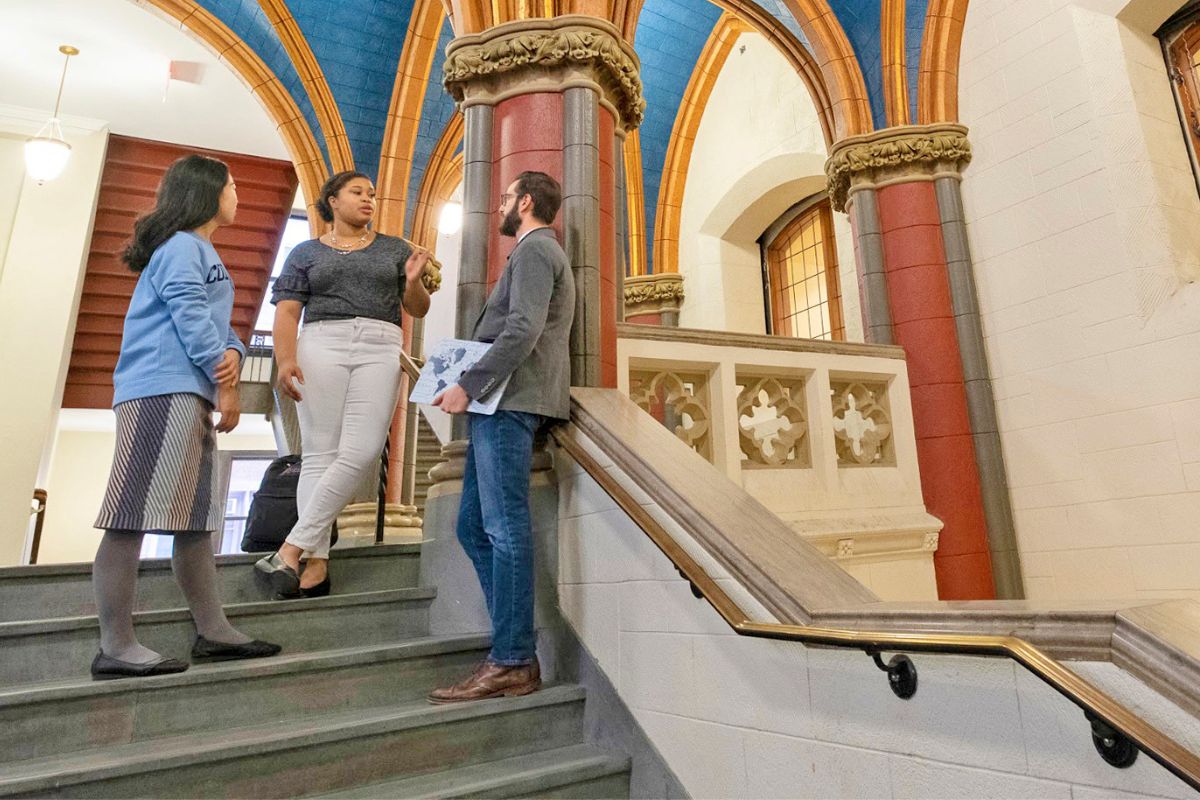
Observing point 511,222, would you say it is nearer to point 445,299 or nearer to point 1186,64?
point 1186,64

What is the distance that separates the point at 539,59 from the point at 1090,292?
10.4 feet

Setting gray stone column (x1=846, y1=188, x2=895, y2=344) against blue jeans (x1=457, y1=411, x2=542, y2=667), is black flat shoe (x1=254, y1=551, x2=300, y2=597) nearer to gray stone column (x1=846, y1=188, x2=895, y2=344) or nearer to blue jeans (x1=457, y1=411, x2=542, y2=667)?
blue jeans (x1=457, y1=411, x2=542, y2=667)

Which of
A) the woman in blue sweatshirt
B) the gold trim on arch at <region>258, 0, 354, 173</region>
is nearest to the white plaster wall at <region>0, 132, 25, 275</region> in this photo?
the gold trim on arch at <region>258, 0, 354, 173</region>

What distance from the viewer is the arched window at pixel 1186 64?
432 centimetres

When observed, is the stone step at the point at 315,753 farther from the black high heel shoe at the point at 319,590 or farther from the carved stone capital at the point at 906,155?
the carved stone capital at the point at 906,155

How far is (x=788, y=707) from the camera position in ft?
5.01

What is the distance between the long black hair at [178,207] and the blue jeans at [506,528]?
0.93 meters

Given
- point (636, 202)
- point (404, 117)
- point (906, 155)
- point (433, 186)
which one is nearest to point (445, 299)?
point (433, 186)

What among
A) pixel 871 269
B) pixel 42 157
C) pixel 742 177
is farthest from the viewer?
pixel 742 177

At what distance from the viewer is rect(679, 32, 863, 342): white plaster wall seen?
6934 mm

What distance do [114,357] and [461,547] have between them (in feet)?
28.3

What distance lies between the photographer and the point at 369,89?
7176 mm

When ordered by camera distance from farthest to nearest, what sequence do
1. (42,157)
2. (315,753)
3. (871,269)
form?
(42,157), (871,269), (315,753)

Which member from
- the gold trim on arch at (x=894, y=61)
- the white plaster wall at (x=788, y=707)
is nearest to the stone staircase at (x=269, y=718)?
the white plaster wall at (x=788, y=707)
